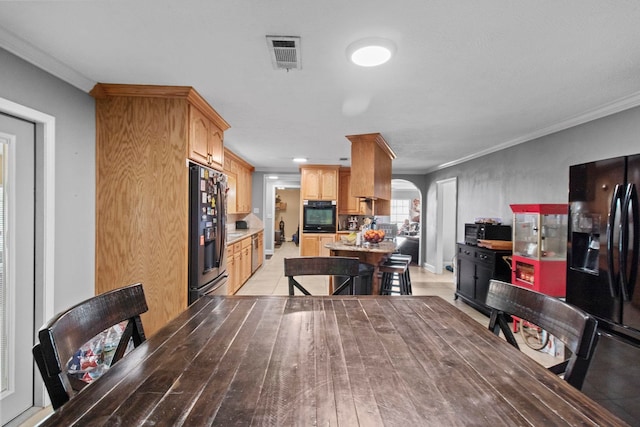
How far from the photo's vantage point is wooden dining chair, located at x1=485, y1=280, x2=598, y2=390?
987mm

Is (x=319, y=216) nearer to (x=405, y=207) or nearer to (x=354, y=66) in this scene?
(x=354, y=66)

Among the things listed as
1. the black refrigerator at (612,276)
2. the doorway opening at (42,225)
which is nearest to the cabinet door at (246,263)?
the doorway opening at (42,225)

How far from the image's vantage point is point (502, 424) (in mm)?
711

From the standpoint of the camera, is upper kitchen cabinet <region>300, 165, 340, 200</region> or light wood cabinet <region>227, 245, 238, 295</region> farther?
upper kitchen cabinet <region>300, 165, 340, 200</region>

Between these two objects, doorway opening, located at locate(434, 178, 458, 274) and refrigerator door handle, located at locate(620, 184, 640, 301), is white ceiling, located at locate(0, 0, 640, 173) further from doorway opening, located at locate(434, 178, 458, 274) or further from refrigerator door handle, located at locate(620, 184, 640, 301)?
doorway opening, located at locate(434, 178, 458, 274)

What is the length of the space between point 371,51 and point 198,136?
1638 millimetres

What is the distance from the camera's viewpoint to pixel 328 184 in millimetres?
6453

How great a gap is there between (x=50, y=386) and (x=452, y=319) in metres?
1.43

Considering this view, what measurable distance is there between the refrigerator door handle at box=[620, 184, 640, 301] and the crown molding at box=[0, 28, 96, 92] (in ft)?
11.7

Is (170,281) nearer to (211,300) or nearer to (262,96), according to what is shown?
(211,300)

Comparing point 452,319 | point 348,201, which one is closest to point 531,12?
point 452,319

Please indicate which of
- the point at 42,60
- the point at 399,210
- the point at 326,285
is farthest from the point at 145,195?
the point at 399,210

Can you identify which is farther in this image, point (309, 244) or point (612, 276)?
point (309, 244)

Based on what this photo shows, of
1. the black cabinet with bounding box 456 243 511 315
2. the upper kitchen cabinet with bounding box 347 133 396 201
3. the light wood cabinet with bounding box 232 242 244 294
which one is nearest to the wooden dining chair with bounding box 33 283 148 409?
the upper kitchen cabinet with bounding box 347 133 396 201
